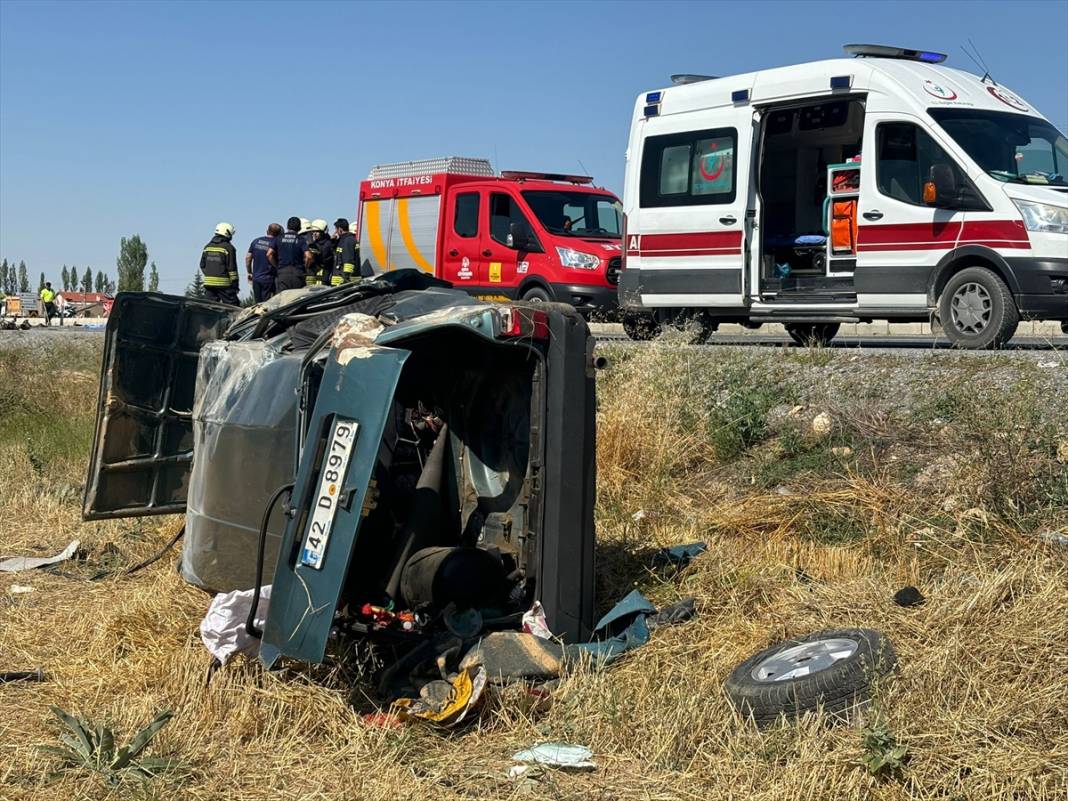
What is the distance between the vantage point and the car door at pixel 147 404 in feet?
22.7

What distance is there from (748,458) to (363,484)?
3.85 metres

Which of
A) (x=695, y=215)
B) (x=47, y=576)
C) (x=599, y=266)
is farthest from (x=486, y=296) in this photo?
(x=47, y=576)

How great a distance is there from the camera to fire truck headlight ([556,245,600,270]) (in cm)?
1502

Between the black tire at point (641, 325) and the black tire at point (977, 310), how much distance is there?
3.50 metres

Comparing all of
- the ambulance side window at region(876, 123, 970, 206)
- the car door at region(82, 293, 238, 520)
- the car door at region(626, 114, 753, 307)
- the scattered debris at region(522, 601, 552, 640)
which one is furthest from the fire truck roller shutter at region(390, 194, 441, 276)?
the scattered debris at region(522, 601, 552, 640)

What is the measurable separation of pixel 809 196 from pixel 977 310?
367 cm

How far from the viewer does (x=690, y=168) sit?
12586 millimetres

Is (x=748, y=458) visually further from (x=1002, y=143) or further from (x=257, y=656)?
(x=1002, y=143)

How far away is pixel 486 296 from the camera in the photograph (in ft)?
53.4

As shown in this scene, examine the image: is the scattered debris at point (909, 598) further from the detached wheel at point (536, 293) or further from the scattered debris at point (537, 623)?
the detached wheel at point (536, 293)

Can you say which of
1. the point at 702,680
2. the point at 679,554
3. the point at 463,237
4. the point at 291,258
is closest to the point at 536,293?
the point at 463,237

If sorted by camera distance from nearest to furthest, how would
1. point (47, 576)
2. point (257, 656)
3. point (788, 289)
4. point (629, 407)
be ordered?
1. point (257, 656)
2. point (47, 576)
3. point (629, 407)
4. point (788, 289)

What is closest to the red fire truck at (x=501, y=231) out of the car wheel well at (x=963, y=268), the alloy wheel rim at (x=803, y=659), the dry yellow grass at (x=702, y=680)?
the car wheel well at (x=963, y=268)

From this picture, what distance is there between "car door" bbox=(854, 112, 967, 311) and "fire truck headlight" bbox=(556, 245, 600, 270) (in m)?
4.29
